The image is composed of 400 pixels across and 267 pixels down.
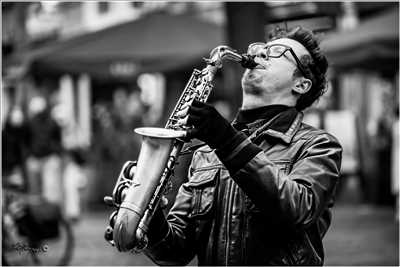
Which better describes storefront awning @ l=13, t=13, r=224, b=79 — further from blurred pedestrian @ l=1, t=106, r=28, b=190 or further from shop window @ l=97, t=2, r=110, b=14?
shop window @ l=97, t=2, r=110, b=14

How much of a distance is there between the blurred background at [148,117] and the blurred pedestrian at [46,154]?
0.02 m

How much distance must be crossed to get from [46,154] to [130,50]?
2.30 meters

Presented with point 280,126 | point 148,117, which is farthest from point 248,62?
point 148,117

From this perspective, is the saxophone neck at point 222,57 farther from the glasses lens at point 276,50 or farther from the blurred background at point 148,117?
the blurred background at point 148,117

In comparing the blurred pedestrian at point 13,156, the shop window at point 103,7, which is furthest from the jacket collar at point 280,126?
the shop window at point 103,7

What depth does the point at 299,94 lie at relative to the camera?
3.54 meters

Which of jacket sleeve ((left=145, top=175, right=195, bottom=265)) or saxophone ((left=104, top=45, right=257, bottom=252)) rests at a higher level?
saxophone ((left=104, top=45, right=257, bottom=252))

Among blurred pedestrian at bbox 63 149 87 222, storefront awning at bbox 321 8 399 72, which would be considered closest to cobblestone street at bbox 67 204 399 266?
blurred pedestrian at bbox 63 149 87 222

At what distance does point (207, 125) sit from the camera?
2990 mm

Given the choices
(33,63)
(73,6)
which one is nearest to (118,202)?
(33,63)

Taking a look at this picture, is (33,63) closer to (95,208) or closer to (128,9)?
(95,208)

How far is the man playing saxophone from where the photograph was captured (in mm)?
3035

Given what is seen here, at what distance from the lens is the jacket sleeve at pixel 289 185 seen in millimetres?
3023

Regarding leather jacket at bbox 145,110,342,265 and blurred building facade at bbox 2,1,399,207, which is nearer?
leather jacket at bbox 145,110,342,265
